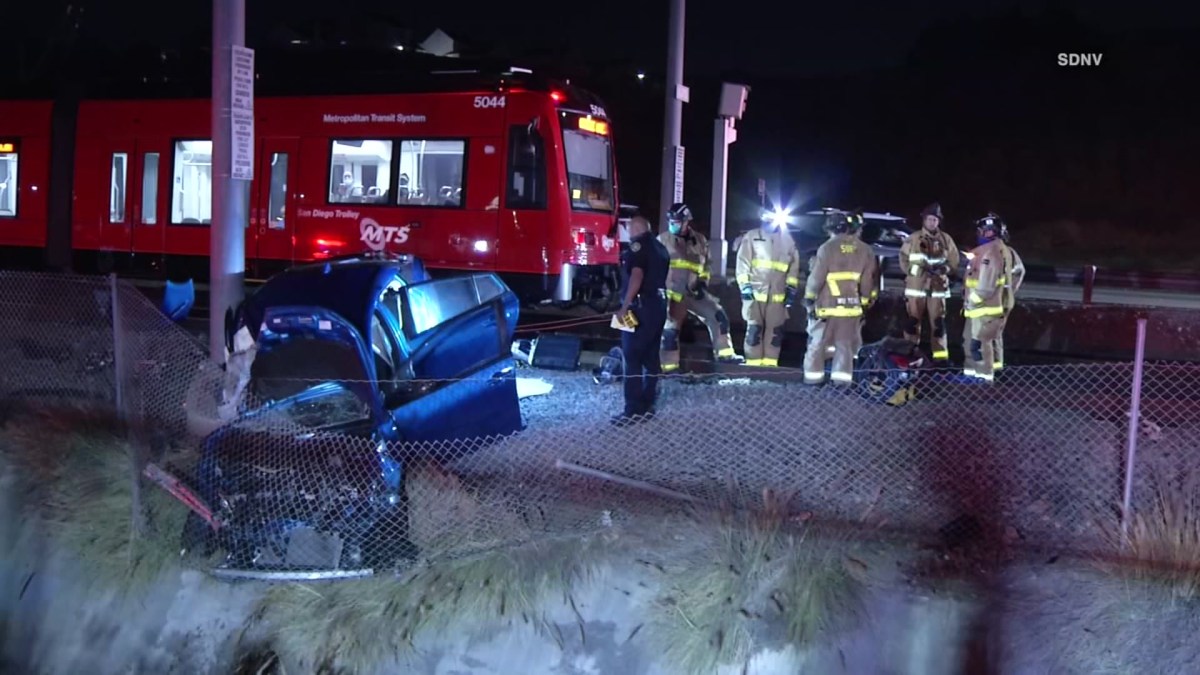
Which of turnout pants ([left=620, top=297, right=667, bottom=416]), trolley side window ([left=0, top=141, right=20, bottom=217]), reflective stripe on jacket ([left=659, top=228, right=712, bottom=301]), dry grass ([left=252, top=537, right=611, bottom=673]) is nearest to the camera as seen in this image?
dry grass ([left=252, top=537, right=611, bottom=673])

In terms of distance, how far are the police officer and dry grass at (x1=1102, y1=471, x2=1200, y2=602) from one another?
401 cm

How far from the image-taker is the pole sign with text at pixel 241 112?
26.8 feet

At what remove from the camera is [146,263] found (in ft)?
55.5

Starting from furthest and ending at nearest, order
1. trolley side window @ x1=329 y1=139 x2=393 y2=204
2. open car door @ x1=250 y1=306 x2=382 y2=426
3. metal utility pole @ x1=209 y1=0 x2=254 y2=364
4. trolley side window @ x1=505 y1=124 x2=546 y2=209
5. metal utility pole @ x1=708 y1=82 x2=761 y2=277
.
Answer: metal utility pole @ x1=708 y1=82 x2=761 y2=277 < trolley side window @ x1=329 y1=139 x2=393 y2=204 < trolley side window @ x1=505 y1=124 x2=546 y2=209 < metal utility pole @ x1=209 y1=0 x2=254 y2=364 < open car door @ x1=250 y1=306 x2=382 y2=426

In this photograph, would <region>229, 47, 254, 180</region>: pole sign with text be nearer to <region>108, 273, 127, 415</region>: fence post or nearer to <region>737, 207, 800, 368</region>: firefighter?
<region>108, 273, 127, 415</region>: fence post

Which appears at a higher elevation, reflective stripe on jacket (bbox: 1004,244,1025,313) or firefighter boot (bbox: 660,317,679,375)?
reflective stripe on jacket (bbox: 1004,244,1025,313)

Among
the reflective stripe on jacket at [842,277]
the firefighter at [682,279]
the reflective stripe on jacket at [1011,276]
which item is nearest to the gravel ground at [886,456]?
the reflective stripe on jacket at [842,277]

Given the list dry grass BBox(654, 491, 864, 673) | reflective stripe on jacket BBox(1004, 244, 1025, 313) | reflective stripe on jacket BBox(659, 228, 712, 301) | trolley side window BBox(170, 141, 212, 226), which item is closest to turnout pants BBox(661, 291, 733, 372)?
reflective stripe on jacket BBox(659, 228, 712, 301)

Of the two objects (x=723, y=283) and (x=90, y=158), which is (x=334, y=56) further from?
(x=723, y=283)

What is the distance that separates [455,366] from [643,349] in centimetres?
185

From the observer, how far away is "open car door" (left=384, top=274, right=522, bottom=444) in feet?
23.2

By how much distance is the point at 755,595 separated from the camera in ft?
17.1

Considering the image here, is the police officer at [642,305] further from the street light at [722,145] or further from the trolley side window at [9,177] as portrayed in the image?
the trolley side window at [9,177]

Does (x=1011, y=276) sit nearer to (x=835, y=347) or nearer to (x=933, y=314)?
(x=933, y=314)
